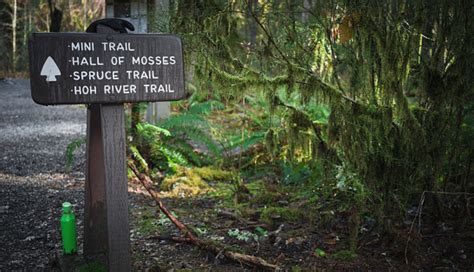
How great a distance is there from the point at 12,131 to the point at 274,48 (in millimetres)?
7334

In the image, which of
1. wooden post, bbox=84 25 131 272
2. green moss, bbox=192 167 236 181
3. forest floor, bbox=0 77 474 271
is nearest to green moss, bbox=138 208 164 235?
forest floor, bbox=0 77 474 271

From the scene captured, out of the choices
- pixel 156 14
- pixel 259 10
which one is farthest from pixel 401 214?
pixel 156 14

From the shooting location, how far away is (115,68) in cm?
303

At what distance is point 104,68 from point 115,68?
7 cm

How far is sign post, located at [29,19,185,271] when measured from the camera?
288 cm

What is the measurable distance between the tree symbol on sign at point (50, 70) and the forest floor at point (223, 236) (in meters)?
1.59

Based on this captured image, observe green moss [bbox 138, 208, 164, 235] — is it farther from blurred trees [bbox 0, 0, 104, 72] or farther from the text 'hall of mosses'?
blurred trees [bbox 0, 0, 104, 72]

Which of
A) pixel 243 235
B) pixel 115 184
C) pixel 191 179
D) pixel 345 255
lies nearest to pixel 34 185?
pixel 191 179

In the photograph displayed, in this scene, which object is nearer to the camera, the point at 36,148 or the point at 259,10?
the point at 259,10

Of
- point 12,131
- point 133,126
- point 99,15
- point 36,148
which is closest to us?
point 133,126

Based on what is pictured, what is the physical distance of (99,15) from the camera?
73.4ft

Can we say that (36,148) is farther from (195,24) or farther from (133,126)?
(195,24)

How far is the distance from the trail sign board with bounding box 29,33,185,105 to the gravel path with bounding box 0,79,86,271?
1.61 meters

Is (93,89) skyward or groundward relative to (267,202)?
skyward
